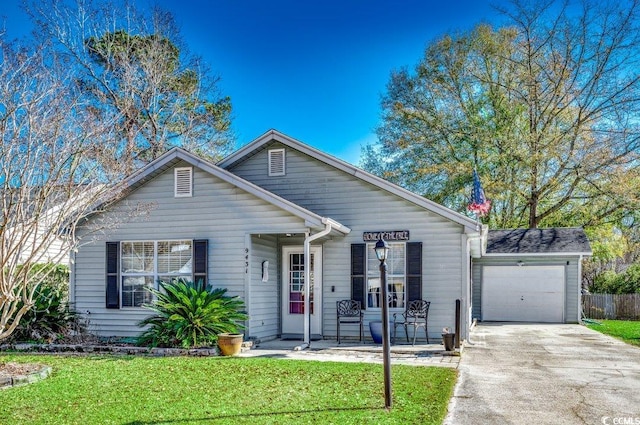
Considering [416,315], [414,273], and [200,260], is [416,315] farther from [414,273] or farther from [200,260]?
[200,260]

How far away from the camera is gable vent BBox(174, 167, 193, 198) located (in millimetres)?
12547

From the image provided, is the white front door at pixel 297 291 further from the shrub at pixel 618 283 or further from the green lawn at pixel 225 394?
the shrub at pixel 618 283

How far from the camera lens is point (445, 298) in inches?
484

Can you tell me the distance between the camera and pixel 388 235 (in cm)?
1264

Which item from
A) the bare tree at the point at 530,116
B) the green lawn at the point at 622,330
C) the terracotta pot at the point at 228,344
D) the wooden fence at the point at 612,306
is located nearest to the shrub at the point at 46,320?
the terracotta pot at the point at 228,344

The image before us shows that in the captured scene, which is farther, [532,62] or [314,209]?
[532,62]

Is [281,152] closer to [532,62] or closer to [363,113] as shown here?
[363,113]

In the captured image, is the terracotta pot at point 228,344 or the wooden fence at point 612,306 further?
the wooden fence at point 612,306

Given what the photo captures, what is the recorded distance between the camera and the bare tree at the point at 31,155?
343 inches

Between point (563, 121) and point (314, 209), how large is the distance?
15016 millimetres

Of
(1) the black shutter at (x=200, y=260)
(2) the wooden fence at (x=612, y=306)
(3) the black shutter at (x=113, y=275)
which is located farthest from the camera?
(2) the wooden fence at (x=612, y=306)

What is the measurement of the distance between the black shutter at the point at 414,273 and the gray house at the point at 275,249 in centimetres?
2

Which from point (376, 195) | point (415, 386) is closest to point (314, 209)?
point (376, 195)

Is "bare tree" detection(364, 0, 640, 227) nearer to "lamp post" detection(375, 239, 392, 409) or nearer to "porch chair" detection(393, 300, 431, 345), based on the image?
"porch chair" detection(393, 300, 431, 345)
